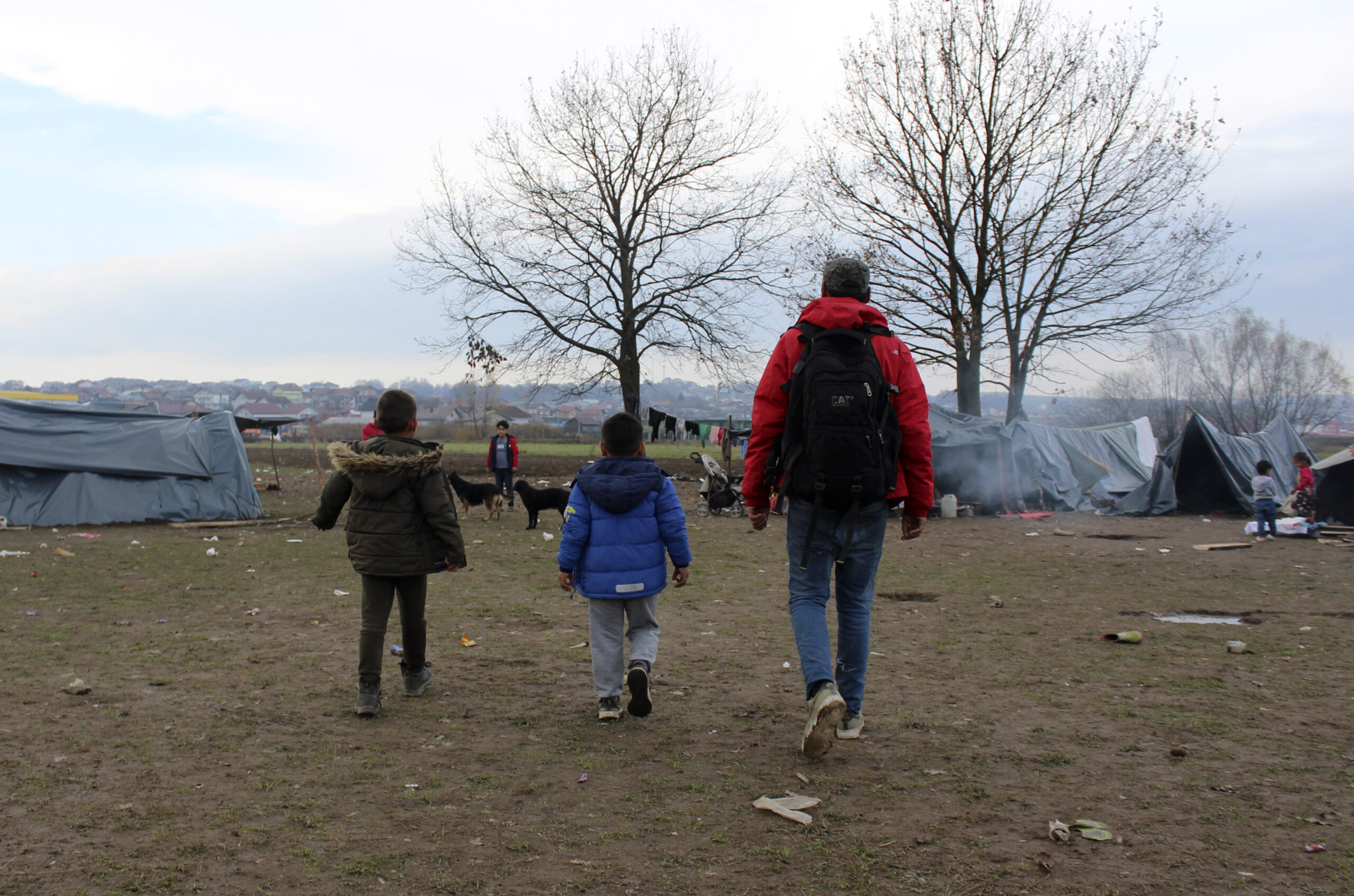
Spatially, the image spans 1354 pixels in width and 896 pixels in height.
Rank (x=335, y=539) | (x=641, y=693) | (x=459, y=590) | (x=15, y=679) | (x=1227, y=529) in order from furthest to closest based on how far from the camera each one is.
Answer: (x=1227, y=529) → (x=335, y=539) → (x=459, y=590) → (x=15, y=679) → (x=641, y=693)

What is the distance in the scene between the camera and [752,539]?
1323cm

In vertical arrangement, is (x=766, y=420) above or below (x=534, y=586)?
above

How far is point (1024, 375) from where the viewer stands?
85.7ft

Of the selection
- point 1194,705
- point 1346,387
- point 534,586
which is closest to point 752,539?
point 534,586

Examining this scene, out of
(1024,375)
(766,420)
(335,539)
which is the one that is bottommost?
(335,539)

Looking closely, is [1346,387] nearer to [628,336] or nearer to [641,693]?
[628,336]

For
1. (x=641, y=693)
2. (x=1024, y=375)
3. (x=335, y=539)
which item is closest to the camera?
(x=641, y=693)

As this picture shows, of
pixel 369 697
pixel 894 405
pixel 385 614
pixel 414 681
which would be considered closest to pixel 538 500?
pixel 414 681

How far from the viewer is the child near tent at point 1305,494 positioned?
14141mm

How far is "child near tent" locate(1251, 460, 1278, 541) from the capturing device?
13.2 m

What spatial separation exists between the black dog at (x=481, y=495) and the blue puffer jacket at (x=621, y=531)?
11804 millimetres

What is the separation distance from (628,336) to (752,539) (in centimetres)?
1799

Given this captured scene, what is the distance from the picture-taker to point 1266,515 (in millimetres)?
13398

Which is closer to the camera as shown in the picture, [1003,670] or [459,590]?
[1003,670]
